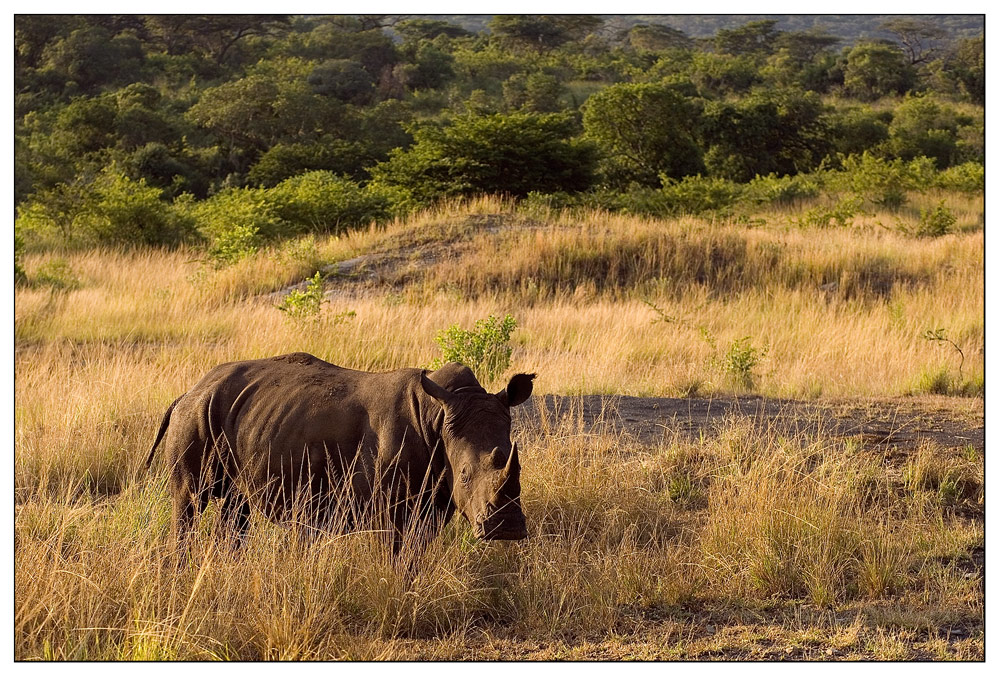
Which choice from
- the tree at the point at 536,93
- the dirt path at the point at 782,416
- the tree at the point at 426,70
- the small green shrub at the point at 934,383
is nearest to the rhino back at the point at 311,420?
the dirt path at the point at 782,416

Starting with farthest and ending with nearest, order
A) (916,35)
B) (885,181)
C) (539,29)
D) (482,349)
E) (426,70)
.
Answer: (539,29), (916,35), (426,70), (885,181), (482,349)

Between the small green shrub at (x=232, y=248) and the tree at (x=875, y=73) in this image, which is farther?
the tree at (x=875, y=73)

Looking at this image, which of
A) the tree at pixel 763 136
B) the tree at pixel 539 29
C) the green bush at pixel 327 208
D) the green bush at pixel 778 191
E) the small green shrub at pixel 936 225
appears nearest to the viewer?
the small green shrub at pixel 936 225

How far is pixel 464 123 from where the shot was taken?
70.7 ft

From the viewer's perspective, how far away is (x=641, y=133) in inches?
1202

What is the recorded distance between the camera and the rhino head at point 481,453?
3.29m

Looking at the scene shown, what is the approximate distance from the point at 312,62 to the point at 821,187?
23.9m

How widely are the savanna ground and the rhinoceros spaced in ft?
0.62

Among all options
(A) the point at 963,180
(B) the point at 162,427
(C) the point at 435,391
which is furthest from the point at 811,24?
(C) the point at 435,391

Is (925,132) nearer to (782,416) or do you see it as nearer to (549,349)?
(549,349)

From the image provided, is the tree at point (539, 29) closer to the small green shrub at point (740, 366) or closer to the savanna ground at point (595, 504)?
the savanna ground at point (595, 504)

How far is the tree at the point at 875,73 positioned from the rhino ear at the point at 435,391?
45.7m

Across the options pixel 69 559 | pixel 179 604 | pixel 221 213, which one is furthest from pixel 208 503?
pixel 221 213

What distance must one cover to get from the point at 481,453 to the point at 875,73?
153 ft
